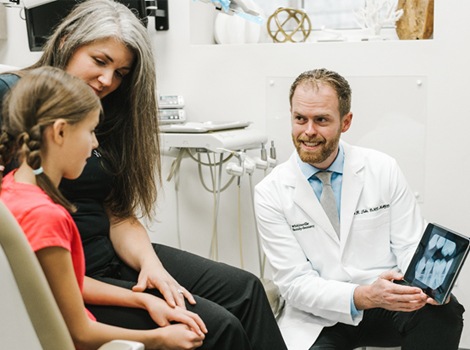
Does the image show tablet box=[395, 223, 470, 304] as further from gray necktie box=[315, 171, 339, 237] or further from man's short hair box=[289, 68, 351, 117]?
man's short hair box=[289, 68, 351, 117]

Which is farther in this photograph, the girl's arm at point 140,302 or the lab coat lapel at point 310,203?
the lab coat lapel at point 310,203

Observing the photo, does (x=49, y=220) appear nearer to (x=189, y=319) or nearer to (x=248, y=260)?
(x=189, y=319)

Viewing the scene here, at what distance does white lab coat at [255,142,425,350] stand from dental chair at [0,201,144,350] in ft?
3.35

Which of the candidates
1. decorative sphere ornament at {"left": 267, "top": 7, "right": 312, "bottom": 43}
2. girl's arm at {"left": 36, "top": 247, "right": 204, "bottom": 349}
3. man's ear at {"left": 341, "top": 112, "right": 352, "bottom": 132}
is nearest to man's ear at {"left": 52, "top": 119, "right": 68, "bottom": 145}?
girl's arm at {"left": 36, "top": 247, "right": 204, "bottom": 349}

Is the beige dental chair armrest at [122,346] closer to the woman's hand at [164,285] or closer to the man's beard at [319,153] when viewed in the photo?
the woman's hand at [164,285]

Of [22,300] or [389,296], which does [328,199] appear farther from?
[22,300]

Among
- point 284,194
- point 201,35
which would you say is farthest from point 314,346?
point 201,35

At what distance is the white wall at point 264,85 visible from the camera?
2.32m

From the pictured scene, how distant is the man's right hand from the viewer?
1.71m

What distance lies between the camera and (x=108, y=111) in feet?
5.74

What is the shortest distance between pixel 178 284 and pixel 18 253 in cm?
69

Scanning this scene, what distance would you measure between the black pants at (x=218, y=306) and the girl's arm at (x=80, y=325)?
0.08 metres

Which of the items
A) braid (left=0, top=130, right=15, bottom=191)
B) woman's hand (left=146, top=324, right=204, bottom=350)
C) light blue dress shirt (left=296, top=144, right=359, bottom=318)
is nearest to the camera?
braid (left=0, top=130, right=15, bottom=191)

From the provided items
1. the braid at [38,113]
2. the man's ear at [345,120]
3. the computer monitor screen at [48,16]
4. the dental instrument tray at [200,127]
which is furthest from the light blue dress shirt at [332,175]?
the braid at [38,113]
